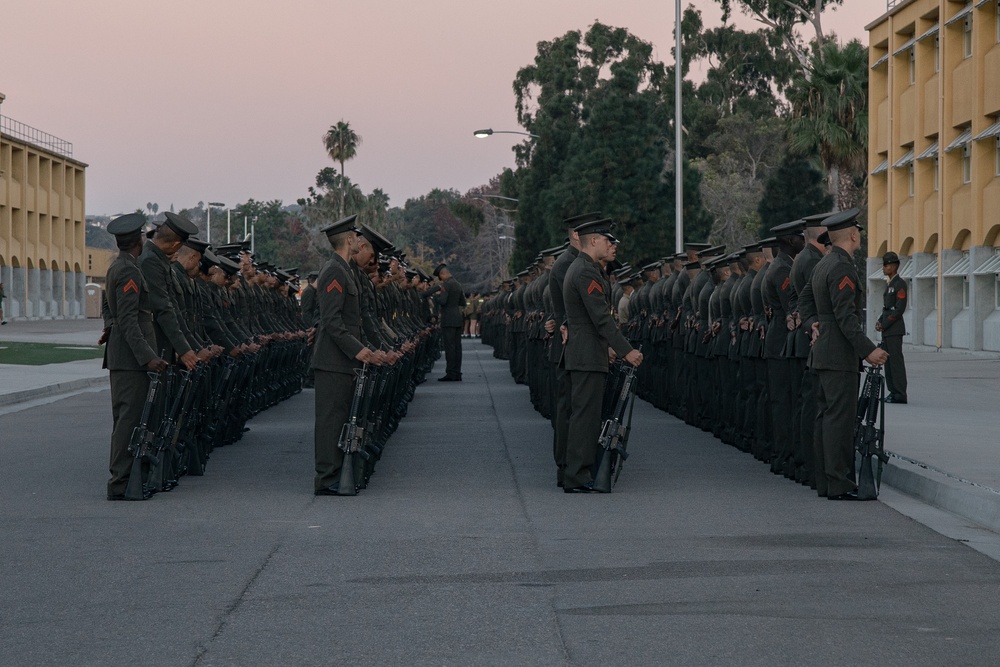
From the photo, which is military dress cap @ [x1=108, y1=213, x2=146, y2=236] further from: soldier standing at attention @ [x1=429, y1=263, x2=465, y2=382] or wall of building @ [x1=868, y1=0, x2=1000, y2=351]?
wall of building @ [x1=868, y1=0, x2=1000, y2=351]

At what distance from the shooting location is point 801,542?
29.9ft

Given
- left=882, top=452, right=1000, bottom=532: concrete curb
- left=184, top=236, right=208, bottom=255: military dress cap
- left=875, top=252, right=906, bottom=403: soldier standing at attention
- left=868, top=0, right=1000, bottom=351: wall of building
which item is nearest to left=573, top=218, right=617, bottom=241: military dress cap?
left=882, top=452, right=1000, bottom=532: concrete curb

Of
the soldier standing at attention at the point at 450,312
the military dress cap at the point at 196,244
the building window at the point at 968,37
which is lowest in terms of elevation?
the soldier standing at attention at the point at 450,312

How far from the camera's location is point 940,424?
53.9 feet

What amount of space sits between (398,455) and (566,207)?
1181 inches

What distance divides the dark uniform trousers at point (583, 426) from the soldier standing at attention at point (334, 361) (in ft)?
5.00

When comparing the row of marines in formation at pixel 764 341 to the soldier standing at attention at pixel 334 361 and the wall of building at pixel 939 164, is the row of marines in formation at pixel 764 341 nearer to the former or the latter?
the soldier standing at attention at pixel 334 361

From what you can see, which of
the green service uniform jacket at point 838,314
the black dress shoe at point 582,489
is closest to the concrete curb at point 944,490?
the green service uniform jacket at point 838,314

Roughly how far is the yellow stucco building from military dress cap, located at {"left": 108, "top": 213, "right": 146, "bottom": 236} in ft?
238

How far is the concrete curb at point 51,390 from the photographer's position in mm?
22516

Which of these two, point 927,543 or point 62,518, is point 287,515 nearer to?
point 62,518

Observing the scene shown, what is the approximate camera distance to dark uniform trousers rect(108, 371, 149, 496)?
1109cm

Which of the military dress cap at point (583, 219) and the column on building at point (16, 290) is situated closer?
the military dress cap at point (583, 219)

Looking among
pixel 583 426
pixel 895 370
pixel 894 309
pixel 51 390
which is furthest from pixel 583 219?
pixel 51 390
